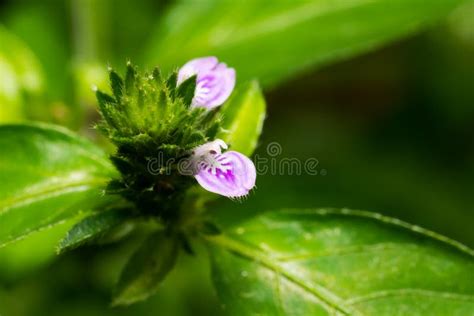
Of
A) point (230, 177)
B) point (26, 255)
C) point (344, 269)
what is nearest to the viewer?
point (230, 177)

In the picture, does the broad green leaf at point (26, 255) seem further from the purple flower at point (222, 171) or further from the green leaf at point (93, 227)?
the purple flower at point (222, 171)

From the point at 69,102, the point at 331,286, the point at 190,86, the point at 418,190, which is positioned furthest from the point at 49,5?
the point at 331,286

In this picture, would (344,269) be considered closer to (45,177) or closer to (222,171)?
(222,171)

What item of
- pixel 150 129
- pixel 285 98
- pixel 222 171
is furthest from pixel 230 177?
pixel 285 98

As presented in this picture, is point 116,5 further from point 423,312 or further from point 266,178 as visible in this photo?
point 423,312

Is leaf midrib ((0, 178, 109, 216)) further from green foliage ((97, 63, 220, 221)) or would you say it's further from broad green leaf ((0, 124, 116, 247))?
green foliage ((97, 63, 220, 221))

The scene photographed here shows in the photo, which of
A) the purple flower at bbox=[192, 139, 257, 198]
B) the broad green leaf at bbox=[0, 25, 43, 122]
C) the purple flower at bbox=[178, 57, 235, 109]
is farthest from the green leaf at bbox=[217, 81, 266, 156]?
Result: the broad green leaf at bbox=[0, 25, 43, 122]

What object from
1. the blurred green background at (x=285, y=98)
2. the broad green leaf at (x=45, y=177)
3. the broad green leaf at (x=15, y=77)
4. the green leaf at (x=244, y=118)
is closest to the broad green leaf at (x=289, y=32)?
the blurred green background at (x=285, y=98)
